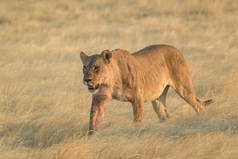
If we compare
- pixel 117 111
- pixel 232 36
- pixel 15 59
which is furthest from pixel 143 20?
pixel 117 111

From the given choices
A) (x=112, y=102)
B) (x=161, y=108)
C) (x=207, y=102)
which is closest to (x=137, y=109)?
(x=161, y=108)

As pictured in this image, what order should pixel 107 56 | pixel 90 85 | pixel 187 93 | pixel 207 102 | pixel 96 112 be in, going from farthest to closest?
1. pixel 207 102
2. pixel 187 93
3. pixel 96 112
4. pixel 107 56
5. pixel 90 85

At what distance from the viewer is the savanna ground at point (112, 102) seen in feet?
16.4

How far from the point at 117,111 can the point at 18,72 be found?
347cm

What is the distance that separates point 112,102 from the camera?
8008 millimetres

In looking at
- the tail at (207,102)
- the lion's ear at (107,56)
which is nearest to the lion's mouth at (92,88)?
the lion's ear at (107,56)

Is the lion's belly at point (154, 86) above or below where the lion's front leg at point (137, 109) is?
above

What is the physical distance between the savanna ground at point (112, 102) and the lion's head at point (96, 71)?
622 millimetres

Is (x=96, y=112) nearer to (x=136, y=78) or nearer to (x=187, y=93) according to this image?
(x=136, y=78)

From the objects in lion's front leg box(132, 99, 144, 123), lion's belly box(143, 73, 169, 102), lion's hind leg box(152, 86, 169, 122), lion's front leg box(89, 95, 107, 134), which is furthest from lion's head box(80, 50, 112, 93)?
lion's hind leg box(152, 86, 169, 122)

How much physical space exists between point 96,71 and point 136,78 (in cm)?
73

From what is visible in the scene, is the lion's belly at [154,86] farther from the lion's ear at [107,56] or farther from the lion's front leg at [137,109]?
the lion's ear at [107,56]

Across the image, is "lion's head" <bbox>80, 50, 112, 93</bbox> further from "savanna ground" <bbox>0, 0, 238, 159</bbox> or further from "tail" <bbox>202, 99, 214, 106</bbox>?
"tail" <bbox>202, 99, 214, 106</bbox>

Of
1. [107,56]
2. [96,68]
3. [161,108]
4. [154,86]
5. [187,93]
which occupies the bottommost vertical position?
[161,108]
